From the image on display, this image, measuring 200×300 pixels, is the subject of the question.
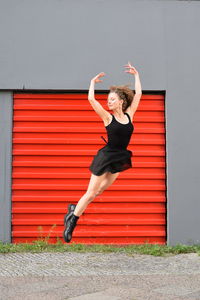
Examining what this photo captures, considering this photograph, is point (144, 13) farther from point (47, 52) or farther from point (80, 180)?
point (80, 180)

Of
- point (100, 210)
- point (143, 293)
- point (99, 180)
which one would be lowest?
point (143, 293)

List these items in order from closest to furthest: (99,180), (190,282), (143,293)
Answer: (99,180), (143,293), (190,282)

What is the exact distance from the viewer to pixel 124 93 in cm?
579

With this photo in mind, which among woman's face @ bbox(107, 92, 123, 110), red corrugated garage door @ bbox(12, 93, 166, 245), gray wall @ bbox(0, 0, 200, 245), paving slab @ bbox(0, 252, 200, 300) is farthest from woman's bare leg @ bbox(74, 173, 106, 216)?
gray wall @ bbox(0, 0, 200, 245)

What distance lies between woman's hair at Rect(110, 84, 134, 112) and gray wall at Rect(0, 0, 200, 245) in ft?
12.4

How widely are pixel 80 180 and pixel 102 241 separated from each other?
3.93 ft

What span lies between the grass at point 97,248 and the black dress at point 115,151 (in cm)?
367

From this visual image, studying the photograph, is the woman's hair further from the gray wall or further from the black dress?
the gray wall

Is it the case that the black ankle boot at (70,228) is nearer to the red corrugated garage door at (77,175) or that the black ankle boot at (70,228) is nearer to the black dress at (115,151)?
the black dress at (115,151)

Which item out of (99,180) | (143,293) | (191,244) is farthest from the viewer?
(191,244)

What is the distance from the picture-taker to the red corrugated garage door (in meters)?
9.72

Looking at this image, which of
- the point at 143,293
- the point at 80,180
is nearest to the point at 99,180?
the point at 143,293

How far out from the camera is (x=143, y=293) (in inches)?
253

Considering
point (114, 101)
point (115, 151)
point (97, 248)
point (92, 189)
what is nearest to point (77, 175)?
point (97, 248)
